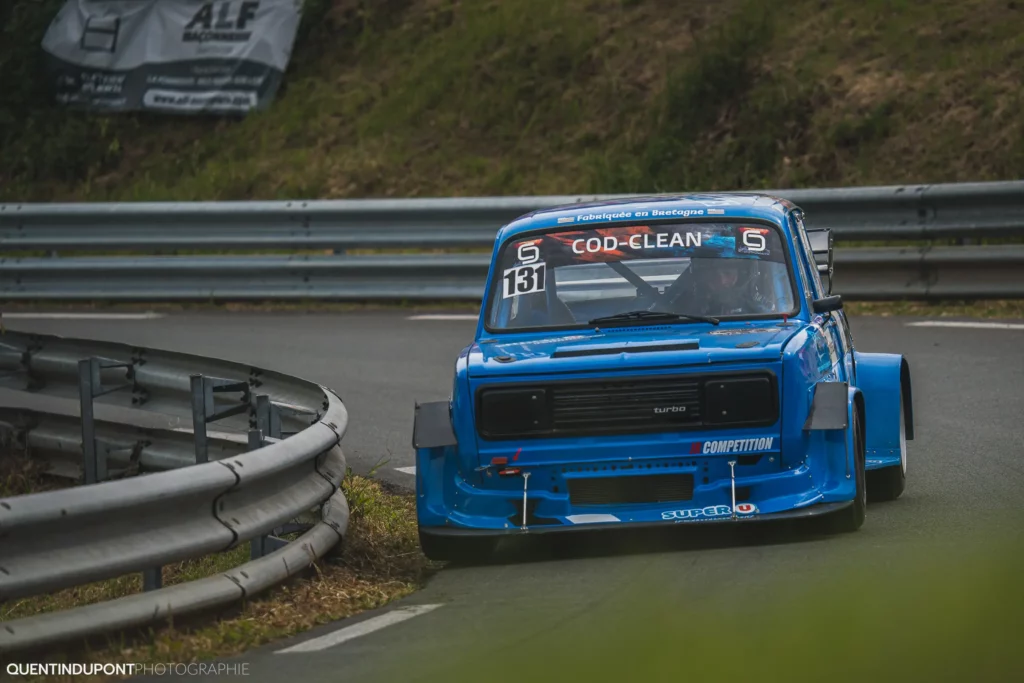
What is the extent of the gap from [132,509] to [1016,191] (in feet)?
36.4

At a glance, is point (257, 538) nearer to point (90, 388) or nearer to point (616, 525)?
point (616, 525)

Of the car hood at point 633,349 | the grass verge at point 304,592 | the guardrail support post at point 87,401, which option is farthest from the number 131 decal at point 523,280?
the guardrail support post at point 87,401

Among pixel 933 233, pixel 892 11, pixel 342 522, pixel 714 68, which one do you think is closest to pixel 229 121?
pixel 714 68

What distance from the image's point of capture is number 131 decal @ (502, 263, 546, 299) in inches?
337

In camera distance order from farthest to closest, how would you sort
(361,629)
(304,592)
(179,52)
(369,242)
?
(179,52), (369,242), (304,592), (361,629)

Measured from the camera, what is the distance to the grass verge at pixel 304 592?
5859mm

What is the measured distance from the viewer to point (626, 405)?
7.45 meters

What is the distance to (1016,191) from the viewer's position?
15305 millimetres

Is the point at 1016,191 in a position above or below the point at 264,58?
below

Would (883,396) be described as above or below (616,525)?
above

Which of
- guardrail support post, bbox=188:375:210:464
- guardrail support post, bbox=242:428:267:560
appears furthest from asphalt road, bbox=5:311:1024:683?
guardrail support post, bbox=188:375:210:464

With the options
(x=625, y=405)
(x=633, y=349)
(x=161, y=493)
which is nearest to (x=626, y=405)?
(x=625, y=405)

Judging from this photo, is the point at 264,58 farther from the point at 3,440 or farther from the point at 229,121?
the point at 3,440

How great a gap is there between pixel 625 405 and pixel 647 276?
115 cm
